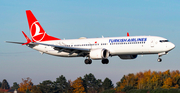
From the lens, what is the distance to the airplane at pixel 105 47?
5691cm

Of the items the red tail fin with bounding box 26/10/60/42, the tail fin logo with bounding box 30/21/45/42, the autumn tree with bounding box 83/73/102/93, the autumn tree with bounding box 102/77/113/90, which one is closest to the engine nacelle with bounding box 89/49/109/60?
the red tail fin with bounding box 26/10/60/42

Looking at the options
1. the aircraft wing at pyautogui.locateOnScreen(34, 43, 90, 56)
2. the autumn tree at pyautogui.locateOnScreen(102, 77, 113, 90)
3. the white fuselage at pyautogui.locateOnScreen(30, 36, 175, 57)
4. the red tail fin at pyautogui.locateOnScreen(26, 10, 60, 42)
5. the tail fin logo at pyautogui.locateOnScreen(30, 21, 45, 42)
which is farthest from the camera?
the autumn tree at pyautogui.locateOnScreen(102, 77, 113, 90)

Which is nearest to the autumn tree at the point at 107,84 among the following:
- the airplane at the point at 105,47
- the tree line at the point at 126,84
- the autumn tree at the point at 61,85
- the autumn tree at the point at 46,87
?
the tree line at the point at 126,84

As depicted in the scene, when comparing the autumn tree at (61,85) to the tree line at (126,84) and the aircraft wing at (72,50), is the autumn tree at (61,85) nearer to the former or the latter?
the tree line at (126,84)

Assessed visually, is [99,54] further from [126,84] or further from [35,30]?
[126,84]

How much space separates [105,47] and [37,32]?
19.9m

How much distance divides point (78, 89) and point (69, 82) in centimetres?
638

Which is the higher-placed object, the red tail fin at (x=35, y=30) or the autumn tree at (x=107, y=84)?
the red tail fin at (x=35, y=30)

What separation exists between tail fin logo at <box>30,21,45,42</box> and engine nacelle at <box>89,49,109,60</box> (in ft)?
56.2

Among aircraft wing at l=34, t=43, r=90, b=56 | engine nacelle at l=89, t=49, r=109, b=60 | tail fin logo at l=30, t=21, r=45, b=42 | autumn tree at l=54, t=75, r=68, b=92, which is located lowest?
autumn tree at l=54, t=75, r=68, b=92

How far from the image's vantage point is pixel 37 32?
73.1m

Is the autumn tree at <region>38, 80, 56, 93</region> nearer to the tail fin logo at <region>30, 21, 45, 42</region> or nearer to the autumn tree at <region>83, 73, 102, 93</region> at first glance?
the autumn tree at <region>83, 73, 102, 93</region>

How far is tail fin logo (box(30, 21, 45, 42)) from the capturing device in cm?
7262

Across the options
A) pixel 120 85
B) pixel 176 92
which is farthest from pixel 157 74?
pixel 176 92
